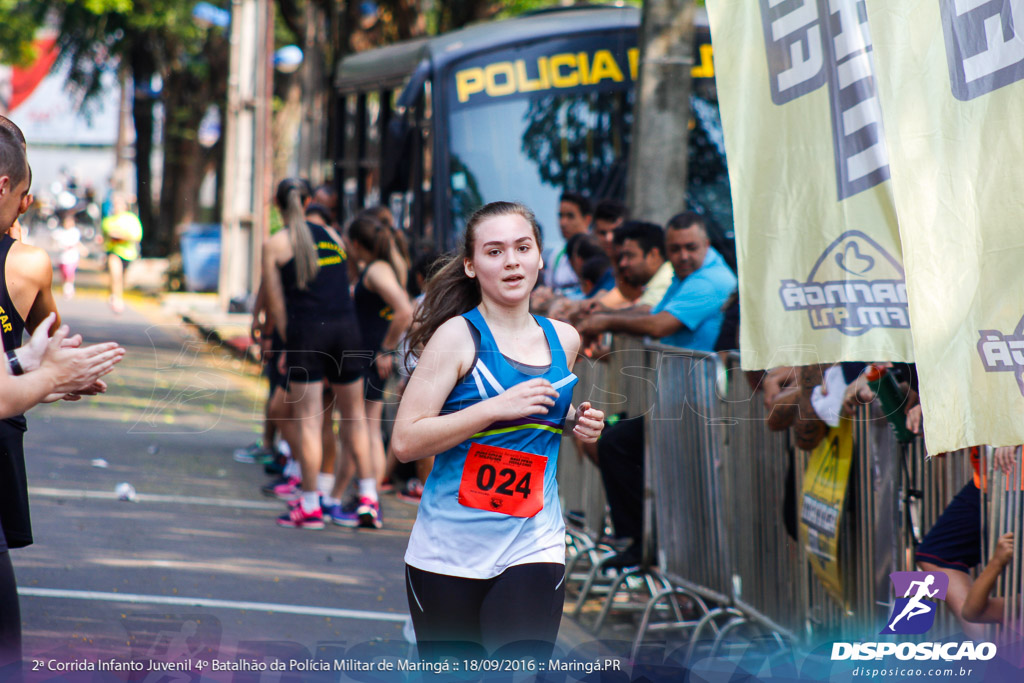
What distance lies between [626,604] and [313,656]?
2.27m

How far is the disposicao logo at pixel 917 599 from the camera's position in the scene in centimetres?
444

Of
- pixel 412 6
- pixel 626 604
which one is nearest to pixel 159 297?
pixel 412 6

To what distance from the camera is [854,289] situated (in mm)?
4234

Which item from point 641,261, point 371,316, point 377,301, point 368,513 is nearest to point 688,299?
point 641,261

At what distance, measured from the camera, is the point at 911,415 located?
15.4 feet

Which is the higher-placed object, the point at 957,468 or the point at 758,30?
the point at 758,30

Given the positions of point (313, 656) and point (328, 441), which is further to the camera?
point (328, 441)

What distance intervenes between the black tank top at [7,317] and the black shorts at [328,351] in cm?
449

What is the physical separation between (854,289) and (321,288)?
486 cm

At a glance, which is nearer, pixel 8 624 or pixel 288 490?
pixel 8 624

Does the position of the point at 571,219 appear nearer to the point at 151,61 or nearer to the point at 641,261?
the point at 641,261

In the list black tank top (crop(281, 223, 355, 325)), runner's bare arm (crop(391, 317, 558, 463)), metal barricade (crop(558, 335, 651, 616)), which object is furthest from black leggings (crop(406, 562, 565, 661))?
black tank top (crop(281, 223, 355, 325))

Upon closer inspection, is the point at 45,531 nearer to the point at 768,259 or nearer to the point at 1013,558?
the point at 768,259

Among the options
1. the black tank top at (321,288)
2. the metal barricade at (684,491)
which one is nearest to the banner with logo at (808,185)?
the metal barricade at (684,491)
